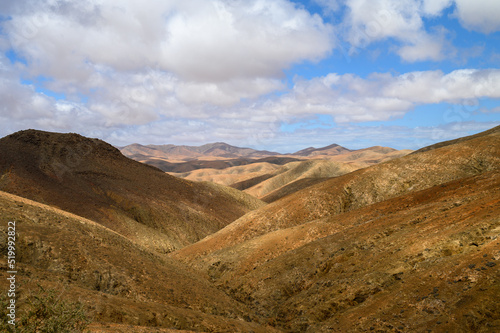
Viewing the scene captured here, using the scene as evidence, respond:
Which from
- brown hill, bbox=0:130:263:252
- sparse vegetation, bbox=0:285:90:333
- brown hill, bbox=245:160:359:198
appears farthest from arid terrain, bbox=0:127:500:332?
brown hill, bbox=245:160:359:198

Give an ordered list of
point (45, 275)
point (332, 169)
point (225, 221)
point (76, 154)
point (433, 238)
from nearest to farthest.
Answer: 1. point (45, 275)
2. point (433, 238)
3. point (76, 154)
4. point (225, 221)
5. point (332, 169)

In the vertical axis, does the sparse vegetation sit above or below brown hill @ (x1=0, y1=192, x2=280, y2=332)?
above

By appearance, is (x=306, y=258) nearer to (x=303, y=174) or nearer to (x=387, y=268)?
(x=387, y=268)

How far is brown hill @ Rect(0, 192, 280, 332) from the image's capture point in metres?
12.1

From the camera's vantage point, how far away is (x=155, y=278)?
63.2 ft

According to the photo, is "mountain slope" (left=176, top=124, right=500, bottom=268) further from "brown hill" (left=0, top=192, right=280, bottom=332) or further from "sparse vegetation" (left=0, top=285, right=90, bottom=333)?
"sparse vegetation" (left=0, top=285, right=90, bottom=333)

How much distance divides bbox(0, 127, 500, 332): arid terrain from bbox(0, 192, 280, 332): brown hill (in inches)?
3.2

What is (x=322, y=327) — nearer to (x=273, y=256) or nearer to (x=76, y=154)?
(x=273, y=256)

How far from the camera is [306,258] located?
22516 mm

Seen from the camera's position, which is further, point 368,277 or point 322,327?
point 368,277

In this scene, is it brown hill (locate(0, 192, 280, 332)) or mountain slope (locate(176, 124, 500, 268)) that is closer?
brown hill (locate(0, 192, 280, 332))

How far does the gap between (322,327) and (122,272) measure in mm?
11764

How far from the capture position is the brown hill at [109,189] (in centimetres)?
4097

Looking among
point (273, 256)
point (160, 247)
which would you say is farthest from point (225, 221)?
point (273, 256)
